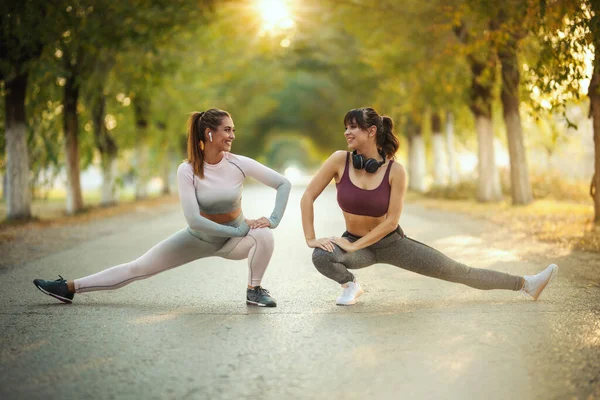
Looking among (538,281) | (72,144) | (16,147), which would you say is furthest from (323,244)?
(72,144)

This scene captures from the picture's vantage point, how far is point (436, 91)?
80.9ft

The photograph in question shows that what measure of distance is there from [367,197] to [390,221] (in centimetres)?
29

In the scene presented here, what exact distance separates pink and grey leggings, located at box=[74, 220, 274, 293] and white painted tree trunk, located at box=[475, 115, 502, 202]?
1836 centimetres

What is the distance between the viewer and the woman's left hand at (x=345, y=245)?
22.0ft

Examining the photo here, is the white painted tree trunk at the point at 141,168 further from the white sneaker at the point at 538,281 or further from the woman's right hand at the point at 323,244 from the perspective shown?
the white sneaker at the point at 538,281

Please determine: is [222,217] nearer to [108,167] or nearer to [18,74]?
[18,74]

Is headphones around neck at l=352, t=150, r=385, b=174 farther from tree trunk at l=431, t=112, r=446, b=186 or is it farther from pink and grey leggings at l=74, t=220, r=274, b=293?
tree trunk at l=431, t=112, r=446, b=186

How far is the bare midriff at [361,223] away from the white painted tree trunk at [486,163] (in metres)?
18.1

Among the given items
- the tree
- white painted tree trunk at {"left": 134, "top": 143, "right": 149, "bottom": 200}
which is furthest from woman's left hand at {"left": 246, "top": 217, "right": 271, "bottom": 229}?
white painted tree trunk at {"left": 134, "top": 143, "right": 149, "bottom": 200}

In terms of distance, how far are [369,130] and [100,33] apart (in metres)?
12.9

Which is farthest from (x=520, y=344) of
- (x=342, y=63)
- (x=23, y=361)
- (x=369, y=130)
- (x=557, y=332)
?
(x=342, y=63)

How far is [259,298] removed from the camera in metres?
7.04

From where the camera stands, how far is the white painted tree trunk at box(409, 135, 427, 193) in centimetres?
3706

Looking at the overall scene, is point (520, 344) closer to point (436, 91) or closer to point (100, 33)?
point (100, 33)
